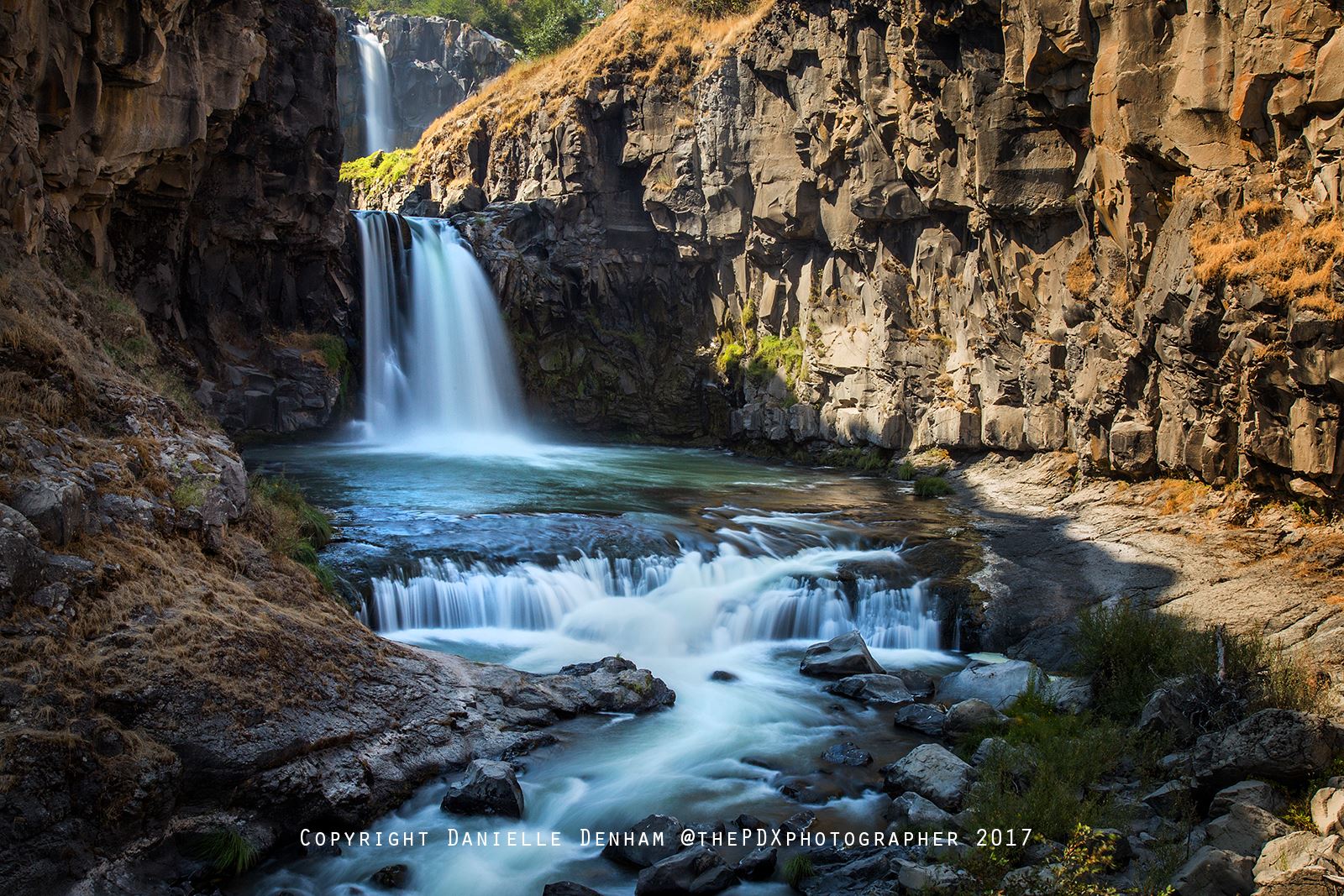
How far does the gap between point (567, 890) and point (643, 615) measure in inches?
265

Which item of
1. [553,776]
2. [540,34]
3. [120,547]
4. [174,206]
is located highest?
[540,34]

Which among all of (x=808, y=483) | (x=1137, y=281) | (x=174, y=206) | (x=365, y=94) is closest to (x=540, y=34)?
(x=365, y=94)

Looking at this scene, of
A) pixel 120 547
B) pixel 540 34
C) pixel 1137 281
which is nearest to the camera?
pixel 120 547

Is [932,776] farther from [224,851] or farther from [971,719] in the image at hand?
[224,851]

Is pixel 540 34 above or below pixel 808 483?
above

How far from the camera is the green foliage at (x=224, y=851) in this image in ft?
22.5

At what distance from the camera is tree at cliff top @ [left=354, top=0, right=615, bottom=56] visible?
4550 centimetres

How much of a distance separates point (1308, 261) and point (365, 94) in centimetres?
5393

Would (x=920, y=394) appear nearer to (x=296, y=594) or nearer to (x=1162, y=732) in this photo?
(x=1162, y=732)

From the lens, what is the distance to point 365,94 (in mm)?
56406

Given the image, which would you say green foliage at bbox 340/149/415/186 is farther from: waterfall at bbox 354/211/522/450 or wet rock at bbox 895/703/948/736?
wet rock at bbox 895/703/948/736

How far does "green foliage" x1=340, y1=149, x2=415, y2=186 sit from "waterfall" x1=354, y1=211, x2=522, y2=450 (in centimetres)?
991

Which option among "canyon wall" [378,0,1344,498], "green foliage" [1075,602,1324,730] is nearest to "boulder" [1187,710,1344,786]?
"green foliage" [1075,602,1324,730]

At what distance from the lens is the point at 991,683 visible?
11148 millimetres
